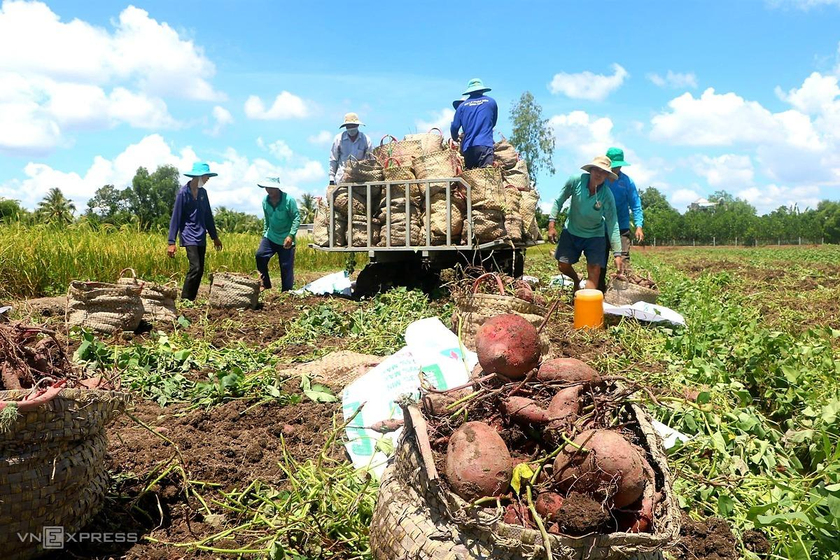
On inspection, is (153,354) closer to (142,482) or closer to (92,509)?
(142,482)

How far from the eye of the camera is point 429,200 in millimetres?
8359

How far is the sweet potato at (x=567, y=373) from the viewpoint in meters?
2.22

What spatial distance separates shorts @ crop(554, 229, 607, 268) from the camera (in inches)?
285

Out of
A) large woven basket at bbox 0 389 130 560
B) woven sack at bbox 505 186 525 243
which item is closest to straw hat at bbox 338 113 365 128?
woven sack at bbox 505 186 525 243

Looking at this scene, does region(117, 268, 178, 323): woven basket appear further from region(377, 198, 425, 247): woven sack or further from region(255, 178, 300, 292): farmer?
region(377, 198, 425, 247): woven sack

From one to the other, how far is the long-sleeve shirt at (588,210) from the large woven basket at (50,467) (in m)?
5.61

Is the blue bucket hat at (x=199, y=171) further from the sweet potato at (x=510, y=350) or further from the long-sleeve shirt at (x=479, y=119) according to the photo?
the sweet potato at (x=510, y=350)

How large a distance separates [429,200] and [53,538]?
21.4ft

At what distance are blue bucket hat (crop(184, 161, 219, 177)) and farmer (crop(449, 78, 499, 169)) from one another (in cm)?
351

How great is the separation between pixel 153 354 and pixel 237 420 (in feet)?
4.85

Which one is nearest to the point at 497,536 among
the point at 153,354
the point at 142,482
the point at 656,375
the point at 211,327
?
the point at 142,482

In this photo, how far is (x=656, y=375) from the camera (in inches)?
165

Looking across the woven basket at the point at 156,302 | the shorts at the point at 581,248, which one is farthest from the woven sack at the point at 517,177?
the woven basket at the point at 156,302

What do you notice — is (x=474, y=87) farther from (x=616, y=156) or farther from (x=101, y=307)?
(x=101, y=307)
